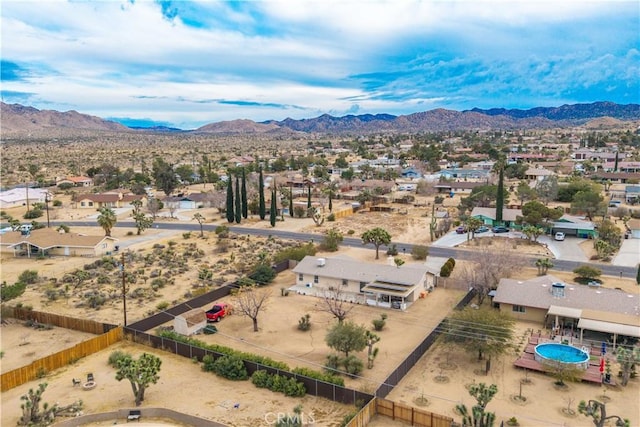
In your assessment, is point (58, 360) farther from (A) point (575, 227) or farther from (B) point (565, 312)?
(A) point (575, 227)

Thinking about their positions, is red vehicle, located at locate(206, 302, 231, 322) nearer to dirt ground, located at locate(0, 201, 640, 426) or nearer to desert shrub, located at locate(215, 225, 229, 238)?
dirt ground, located at locate(0, 201, 640, 426)

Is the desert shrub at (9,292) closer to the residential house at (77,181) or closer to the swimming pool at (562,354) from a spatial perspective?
the swimming pool at (562,354)

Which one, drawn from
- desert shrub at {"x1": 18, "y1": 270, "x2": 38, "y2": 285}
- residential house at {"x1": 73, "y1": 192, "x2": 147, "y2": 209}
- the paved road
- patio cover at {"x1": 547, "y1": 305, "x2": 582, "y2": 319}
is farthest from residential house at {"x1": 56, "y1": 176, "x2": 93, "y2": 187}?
patio cover at {"x1": 547, "y1": 305, "x2": 582, "y2": 319}

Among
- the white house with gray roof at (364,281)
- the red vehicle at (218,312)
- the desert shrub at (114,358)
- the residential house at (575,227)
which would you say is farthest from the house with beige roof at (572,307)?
the residential house at (575,227)

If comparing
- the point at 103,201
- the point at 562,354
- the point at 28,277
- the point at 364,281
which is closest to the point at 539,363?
the point at 562,354

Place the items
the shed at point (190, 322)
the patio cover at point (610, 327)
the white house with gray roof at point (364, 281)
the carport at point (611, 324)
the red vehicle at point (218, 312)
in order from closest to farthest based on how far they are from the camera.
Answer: the patio cover at point (610, 327)
the carport at point (611, 324)
the shed at point (190, 322)
the red vehicle at point (218, 312)
the white house with gray roof at point (364, 281)

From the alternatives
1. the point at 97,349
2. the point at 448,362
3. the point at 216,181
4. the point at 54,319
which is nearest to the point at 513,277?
the point at 448,362
